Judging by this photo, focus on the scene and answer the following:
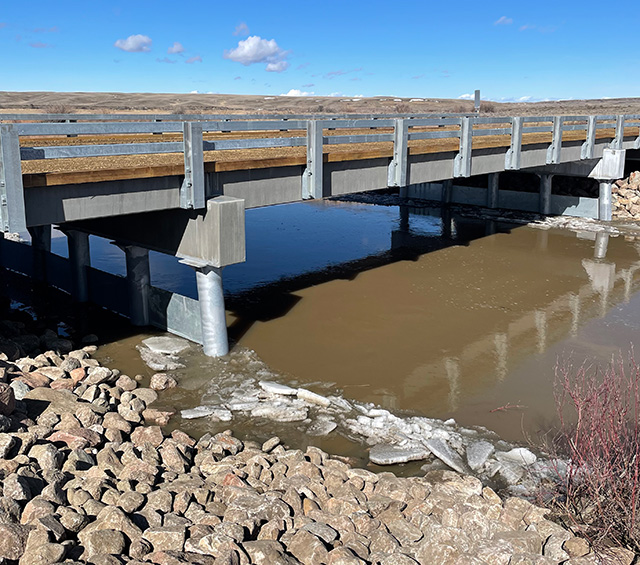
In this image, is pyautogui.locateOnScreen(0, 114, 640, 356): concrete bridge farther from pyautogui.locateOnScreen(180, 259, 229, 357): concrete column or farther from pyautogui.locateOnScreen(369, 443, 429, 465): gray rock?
pyautogui.locateOnScreen(369, 443, 429, 465): gray rock

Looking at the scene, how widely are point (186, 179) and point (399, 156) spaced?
5.42 meters

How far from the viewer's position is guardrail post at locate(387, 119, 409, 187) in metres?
13.8

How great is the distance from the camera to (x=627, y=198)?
27250 millimetres

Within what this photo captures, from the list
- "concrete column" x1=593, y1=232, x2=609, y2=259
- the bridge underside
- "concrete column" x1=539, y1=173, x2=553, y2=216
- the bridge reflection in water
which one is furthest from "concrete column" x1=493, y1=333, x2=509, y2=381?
"concrete column" x1=539, y1=173, x2=553, y2=216

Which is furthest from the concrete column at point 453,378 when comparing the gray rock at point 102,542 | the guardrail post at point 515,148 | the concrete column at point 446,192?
the concrete column at point 446,192

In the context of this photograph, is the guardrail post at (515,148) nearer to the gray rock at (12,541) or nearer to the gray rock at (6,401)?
the gray rock at (6,401)

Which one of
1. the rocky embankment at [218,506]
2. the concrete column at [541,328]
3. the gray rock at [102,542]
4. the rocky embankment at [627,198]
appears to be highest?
the rocky embankment at [627,198]

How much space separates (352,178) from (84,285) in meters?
6.56

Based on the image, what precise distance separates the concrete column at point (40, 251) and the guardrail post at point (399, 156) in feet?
27.7

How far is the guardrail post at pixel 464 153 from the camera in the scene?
15859mm

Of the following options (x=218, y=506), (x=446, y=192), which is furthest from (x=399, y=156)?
(x=446, y=192)

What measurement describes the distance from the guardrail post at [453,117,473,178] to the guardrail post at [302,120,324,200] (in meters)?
5.02

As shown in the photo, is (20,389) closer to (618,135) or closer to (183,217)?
(183,217)

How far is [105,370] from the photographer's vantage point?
403 inches
